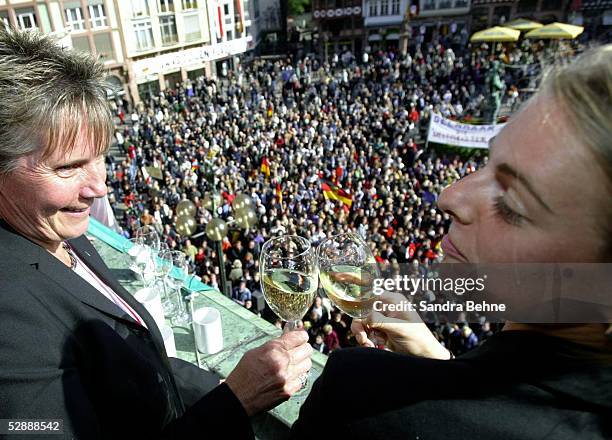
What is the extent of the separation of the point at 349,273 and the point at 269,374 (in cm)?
58

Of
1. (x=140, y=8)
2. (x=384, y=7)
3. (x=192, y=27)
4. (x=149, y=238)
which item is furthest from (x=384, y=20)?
(x=149, y=238)

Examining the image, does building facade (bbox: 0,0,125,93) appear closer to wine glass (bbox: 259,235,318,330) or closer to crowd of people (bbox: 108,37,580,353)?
crowd of people (bbox: 108,37,580,353)

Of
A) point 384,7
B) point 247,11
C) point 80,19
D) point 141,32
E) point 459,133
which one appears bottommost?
point 459,133

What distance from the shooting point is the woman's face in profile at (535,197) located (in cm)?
67

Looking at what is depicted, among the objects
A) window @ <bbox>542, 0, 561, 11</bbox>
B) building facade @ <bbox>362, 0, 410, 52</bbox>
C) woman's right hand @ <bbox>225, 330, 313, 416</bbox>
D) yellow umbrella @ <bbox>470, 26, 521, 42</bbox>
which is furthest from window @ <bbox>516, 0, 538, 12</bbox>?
woman's right hand @ <bbox>225, 330, 313, 416</bbox>

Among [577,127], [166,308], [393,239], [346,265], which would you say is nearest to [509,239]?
[577,127]

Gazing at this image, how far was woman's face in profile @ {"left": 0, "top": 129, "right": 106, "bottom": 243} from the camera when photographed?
138 cm

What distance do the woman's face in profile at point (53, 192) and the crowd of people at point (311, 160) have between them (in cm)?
506

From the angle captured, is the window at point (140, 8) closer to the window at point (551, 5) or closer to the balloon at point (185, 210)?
the balloon at point (185, 210)

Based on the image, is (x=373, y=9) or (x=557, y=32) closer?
(x=557, y=32)

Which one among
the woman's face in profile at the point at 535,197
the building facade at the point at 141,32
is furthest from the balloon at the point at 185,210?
the building facade at the point at 141,32

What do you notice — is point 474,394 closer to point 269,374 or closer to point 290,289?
point 269,374

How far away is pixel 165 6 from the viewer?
2589 centimetres

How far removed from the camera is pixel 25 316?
123 centimetres
